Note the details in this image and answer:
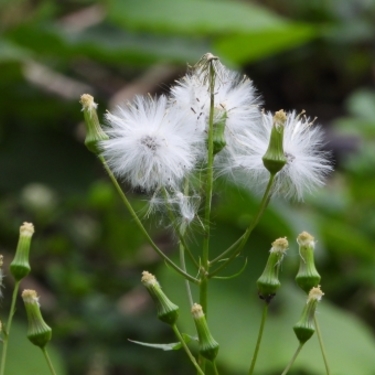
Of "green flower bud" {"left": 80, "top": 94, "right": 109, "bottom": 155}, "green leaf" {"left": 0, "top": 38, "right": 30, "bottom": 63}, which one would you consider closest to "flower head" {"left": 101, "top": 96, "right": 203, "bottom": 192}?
"green flower bud" {"left": 80, "top": 94, "right": 109, "bottom": 155}

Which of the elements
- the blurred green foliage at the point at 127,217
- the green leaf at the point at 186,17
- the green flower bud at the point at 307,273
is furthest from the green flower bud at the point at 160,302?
the green leaf at the point at 186,17

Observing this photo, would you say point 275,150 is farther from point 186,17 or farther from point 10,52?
point 186,17

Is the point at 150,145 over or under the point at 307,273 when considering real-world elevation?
over

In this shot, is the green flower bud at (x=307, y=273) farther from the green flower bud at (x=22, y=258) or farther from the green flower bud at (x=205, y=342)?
the green flower bud at (x=22, y=258)

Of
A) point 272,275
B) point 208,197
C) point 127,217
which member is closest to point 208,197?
point 208,197

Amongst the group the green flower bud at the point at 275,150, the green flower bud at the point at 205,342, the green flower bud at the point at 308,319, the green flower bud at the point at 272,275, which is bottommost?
the green flower bud at the point at 205,342

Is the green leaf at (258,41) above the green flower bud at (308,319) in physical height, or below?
above

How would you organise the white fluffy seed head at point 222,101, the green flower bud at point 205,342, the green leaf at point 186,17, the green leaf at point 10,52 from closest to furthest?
the green flower bud at point 205,342 → the white fluffy seed head at point 222,101 → the green leaf at point 10,52 → the green leaf at point 186,17
